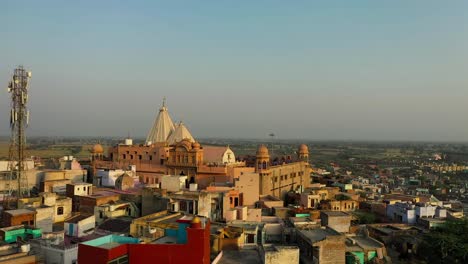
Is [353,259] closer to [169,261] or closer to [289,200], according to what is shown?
[169,261]

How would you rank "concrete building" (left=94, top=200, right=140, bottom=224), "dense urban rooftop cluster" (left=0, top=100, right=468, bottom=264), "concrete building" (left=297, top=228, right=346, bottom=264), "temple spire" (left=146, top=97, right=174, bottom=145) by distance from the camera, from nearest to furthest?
"dense urban rooftop cluster" (left=0, top=100, right=468, bottom=264), "concrete building" (left=297, top=228, right=346, bottom=264), "concrete building" (left=94, top=200, right=140, bottom=224), "temple spire" (left=146, top=97, right=174, bottom=145)

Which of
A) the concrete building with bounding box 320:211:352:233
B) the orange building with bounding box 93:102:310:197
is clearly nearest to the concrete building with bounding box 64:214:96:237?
the orange building with bounding box 93:102:310:197

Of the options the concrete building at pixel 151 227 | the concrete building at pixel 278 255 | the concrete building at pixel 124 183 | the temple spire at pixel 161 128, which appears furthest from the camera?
the temple spire at pixel 161 128

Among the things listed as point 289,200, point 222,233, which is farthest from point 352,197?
point 222,233

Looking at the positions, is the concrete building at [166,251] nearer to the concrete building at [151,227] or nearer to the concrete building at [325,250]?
the concrete building at [151,227]

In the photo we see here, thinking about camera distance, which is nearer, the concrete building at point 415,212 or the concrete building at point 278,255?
the concrete building at point 278,255

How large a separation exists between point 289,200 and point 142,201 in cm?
1465

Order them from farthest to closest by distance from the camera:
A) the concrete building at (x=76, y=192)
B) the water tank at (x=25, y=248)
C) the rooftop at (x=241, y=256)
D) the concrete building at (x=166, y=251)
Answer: the concrete building at (x=76, y=192), the rooftop at (x=241, y=256), the water tank at (x=25, y=248), the concrete building at (x=166, y=251)

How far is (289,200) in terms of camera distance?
36.1 meters

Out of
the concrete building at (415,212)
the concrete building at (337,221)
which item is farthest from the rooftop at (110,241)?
the concrete building at (415,212)

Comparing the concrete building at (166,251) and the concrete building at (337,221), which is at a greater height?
the concrete building at (166,251)

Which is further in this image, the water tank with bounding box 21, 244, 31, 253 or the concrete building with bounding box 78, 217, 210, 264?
the water tank with bounding box 21, 244, 31, 253

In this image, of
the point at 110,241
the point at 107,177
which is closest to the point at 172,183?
the point at 107,177

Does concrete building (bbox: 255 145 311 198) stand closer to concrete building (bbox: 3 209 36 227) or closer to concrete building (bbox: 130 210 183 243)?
concrete building (bbox: 130 210 183 243)
